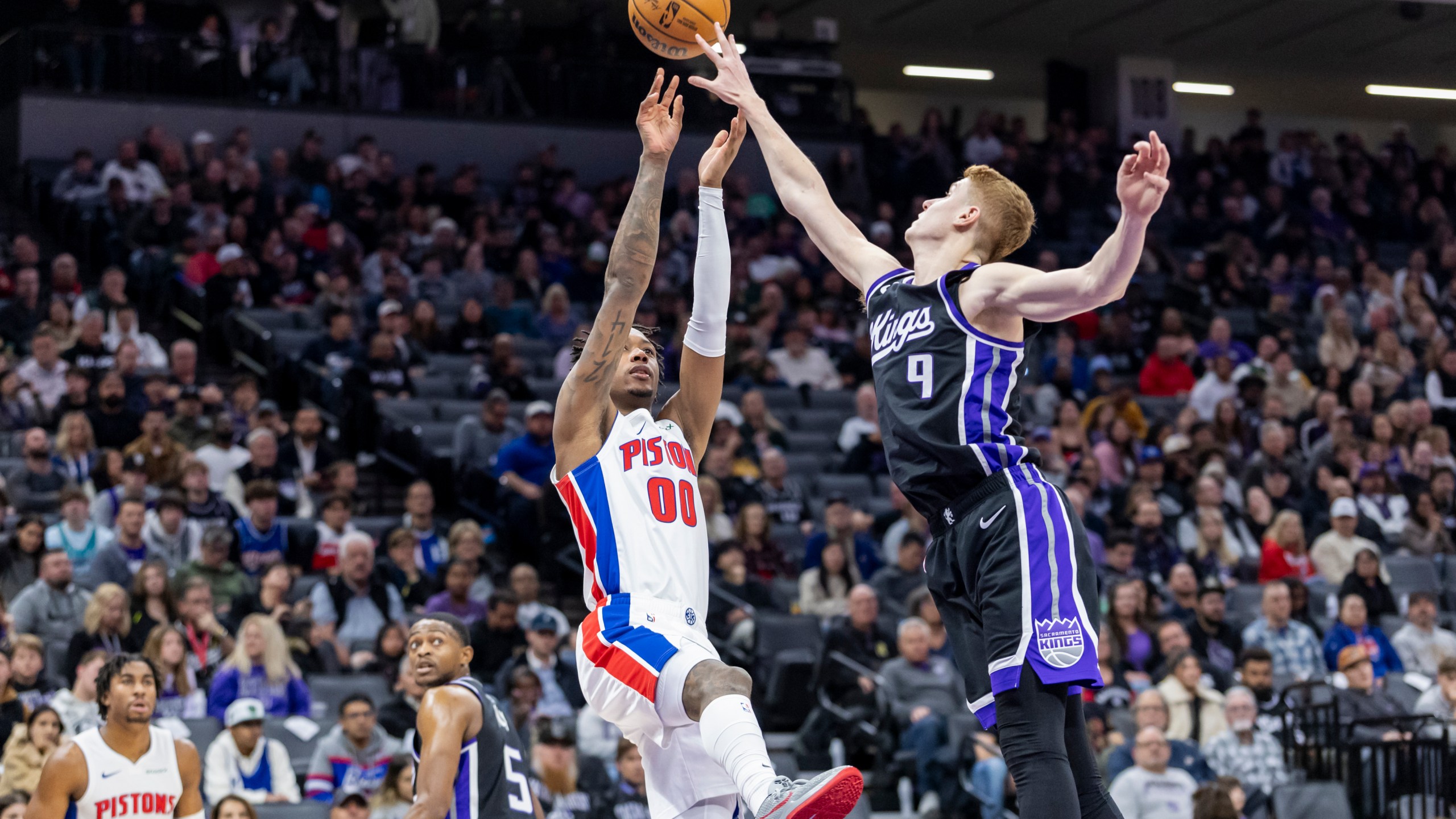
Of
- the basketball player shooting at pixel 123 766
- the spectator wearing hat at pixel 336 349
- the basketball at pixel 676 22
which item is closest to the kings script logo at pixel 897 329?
the basketball at pixel 676 22

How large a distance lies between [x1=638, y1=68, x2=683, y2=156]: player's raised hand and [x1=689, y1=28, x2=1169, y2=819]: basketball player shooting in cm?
97

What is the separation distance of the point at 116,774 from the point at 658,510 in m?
2.95

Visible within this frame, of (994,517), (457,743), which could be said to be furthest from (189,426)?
(994,517)

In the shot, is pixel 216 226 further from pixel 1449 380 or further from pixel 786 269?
pixel 1449 380

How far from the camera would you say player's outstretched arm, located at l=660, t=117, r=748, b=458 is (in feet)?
18.0

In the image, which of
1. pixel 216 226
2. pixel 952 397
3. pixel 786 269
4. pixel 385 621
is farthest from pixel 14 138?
pixel 952 397


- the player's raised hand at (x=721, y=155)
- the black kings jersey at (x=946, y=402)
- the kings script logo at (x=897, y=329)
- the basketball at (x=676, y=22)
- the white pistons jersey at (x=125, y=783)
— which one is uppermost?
the basketball at (x=676, y=22)

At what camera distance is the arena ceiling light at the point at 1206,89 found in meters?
26.2

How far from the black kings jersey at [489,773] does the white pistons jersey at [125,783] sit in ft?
4.55

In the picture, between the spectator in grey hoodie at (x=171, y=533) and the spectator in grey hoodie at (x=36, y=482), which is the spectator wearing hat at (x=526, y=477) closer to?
the spectator in grey hoodie at (x=171, y=533)

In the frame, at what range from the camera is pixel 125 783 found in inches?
262

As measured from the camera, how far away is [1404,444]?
1603 centimetres

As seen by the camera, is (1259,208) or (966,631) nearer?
(966,631)

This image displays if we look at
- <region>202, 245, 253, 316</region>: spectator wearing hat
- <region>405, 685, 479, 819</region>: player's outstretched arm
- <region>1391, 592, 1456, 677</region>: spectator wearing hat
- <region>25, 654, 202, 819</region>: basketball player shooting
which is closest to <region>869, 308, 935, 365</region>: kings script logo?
<region>405, 685, 479, 819</region>: player's outstretched arm
